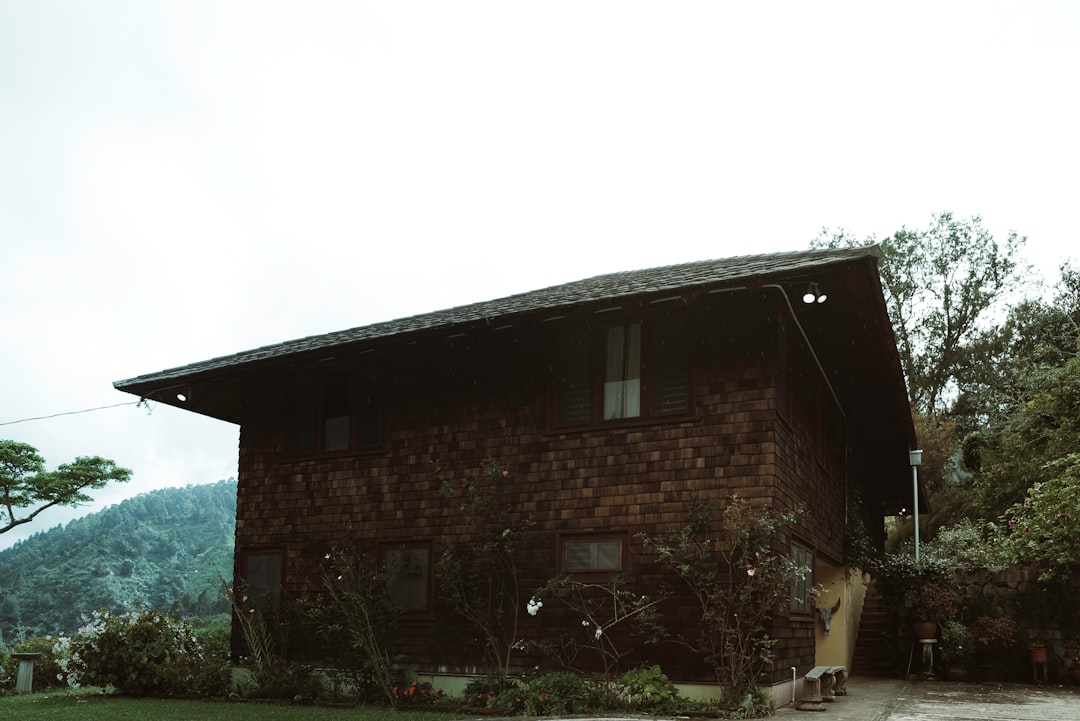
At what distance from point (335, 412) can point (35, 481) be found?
89.9 feet

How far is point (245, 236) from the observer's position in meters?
68.6

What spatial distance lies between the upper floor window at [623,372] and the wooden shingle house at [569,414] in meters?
0.03

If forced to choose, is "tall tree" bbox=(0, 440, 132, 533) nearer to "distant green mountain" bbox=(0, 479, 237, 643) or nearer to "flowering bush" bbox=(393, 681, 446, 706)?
"distant green mountain" bbox=(0, 479, 237, 643)

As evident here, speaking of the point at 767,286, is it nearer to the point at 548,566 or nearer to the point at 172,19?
the point at 548,566

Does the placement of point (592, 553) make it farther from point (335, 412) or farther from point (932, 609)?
point (932, 609)

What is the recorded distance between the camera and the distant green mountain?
5712cm

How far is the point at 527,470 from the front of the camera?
41.0 feet

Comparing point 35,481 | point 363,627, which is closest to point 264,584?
point 363,627

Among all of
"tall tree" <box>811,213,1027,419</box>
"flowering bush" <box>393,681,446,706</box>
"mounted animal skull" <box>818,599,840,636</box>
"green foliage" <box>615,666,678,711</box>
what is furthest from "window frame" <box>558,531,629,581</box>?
"tall tree" <box>811,213,1027,419</box>

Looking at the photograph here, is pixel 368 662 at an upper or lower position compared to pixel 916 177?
lower

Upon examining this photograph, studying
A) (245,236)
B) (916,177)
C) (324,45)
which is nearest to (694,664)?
(324,45)

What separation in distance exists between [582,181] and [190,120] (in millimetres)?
25214

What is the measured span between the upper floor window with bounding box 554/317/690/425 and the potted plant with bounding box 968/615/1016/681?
24.7 feet

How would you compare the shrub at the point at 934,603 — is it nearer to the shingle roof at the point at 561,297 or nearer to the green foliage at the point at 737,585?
the green foliage at the point at 737,585
